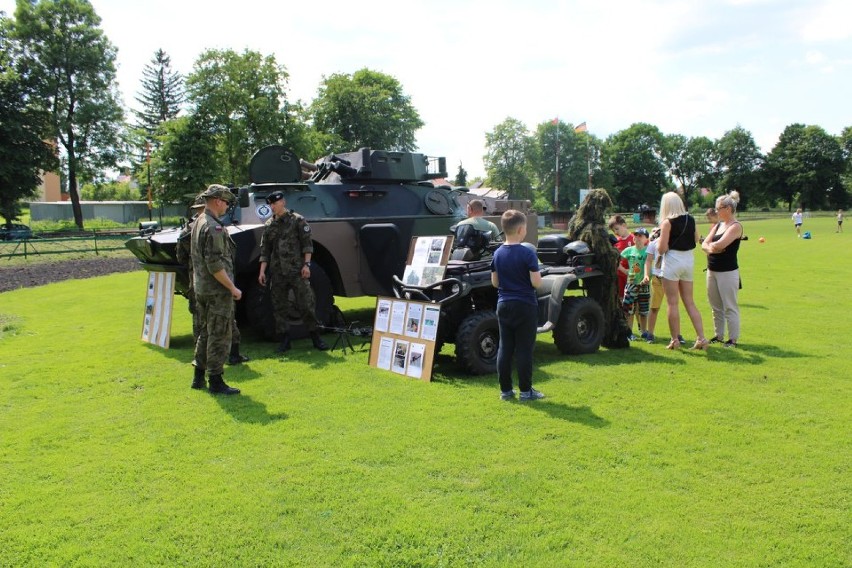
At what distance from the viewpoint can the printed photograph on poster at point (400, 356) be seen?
23.6 ft

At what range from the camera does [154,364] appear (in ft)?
26.4

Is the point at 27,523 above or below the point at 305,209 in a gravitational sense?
below

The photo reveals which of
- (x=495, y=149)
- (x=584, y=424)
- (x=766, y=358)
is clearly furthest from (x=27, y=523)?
(x=495, y=149)

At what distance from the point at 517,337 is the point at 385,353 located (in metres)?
1.86

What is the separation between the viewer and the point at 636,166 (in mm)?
93062

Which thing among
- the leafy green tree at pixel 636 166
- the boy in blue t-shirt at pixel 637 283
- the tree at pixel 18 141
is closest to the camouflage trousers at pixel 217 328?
the boy in blue t-shirt at pixel 637 283

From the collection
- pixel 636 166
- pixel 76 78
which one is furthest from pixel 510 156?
pixel 76 78

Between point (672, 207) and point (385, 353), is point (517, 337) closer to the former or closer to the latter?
point (385, 353)

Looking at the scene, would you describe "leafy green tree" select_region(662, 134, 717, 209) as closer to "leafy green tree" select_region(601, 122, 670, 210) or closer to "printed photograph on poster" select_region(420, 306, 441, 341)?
"leafy green tree" select_region(601, 122, 670, 210)

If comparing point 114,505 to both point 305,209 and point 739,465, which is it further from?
point 305,209

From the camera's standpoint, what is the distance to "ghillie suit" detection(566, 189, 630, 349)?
323 inches

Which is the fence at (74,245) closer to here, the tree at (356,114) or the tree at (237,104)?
the tree at (237,104)

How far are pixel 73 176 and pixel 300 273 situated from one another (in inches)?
1810

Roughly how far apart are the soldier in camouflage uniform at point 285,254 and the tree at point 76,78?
42.7m
